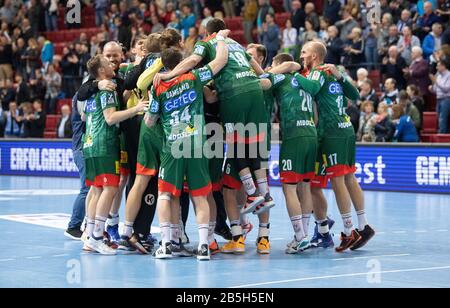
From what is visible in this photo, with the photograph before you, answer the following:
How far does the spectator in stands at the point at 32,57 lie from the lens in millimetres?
Result: 28141

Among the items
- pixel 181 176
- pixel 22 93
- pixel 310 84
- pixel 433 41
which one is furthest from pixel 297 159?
A: pixel 22 93

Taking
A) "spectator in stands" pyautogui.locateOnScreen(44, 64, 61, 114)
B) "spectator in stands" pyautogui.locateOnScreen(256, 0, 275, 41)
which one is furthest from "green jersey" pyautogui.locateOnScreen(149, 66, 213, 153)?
"spectator in stands" pyautogui.locateOnScreen(44, 64, 61, 114)

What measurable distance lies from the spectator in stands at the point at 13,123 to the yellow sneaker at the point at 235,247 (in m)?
17.1

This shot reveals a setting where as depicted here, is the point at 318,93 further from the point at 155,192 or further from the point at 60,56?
the point at 60,56

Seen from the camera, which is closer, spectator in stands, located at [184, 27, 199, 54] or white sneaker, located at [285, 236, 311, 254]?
white sneaker, located at [285, 236, 311, 254]

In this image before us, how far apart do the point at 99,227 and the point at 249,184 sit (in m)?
1.73

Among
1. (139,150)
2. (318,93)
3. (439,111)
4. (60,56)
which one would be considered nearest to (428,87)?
(439,111)

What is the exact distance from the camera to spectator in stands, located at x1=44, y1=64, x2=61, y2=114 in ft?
87.7

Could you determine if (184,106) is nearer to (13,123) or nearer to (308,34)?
(308,34)

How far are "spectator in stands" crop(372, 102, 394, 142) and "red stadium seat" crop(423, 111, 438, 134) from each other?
3.92 feet

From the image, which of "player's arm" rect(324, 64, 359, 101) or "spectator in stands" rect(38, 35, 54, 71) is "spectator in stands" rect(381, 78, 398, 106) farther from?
"spectator in stands" rect(38, 35, 54, 71)

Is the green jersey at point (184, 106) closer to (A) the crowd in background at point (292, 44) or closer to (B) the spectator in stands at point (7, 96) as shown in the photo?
(A) the crowd in background at point (292, 44)

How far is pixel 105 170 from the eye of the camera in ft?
32.0
